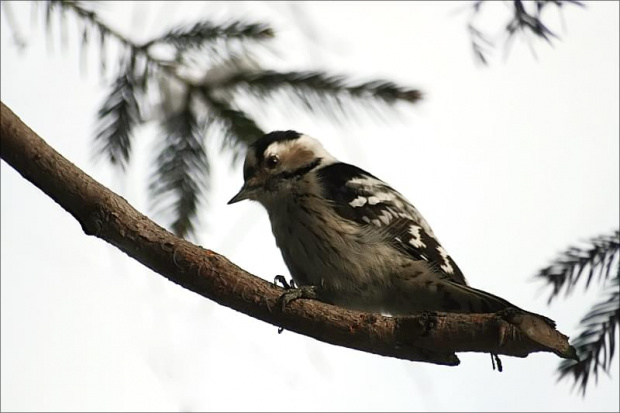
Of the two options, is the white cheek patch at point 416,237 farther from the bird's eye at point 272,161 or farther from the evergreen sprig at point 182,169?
the evergreen sprig at point 182,169

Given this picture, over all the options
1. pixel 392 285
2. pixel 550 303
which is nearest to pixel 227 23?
pixel 392 285

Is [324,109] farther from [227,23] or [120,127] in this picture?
[120,127]

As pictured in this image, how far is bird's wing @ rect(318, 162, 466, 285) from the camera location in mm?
3520

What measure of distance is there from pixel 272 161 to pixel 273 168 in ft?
0.12

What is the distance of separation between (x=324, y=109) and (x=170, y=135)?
1.54 ft

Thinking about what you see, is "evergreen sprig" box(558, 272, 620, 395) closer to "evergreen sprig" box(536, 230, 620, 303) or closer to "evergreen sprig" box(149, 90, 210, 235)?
"evergreen sprig" box(536, 230, 620, 303)

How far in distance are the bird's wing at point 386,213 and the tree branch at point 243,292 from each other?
2.54ft

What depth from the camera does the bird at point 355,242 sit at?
340 centimetres

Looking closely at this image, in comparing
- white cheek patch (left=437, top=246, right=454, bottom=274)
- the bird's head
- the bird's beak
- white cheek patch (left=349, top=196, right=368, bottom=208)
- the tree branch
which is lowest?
the tree branch

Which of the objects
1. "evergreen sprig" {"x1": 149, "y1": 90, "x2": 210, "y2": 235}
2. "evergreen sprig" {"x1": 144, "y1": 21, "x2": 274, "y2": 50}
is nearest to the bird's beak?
"evergreen sprig" {"x1": 149, "y1": 90, "x2": 210, "y2": 235}

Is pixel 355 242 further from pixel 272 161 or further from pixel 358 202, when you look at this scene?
pixel 272 161

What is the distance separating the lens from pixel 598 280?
3.12 metres

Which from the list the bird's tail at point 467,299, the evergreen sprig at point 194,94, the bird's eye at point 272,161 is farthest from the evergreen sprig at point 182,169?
the bird's eye at point 272,161

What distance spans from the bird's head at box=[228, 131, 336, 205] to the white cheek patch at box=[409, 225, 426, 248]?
0.57 m
